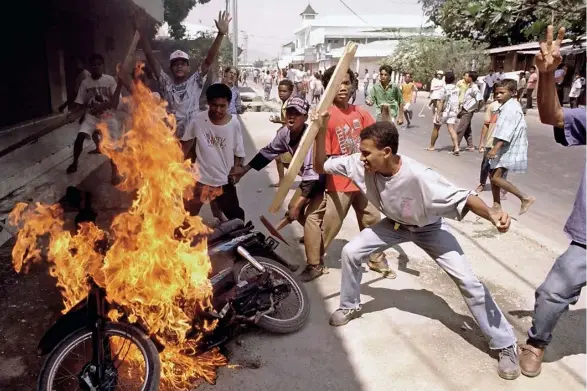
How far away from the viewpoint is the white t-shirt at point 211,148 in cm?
492

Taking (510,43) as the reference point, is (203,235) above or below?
below

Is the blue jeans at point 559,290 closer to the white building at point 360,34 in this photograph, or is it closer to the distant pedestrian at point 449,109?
the distant pedestrian at point 449,109

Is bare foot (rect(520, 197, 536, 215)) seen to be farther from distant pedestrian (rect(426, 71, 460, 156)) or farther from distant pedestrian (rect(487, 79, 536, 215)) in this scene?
distant pedestrian (rect(426, 71, 460, 156))

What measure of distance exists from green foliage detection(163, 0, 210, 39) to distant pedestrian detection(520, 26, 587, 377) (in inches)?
1160

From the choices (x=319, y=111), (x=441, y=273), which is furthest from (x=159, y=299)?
(x=441, y=273)

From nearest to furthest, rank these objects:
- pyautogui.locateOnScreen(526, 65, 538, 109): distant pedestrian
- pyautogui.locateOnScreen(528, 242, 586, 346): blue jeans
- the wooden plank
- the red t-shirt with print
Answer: pyautogui.locateOnScreen(528, 242, 586, 346): blue jeans
the wooden plank
the red t-shirt with print
pyautogui.locateOnScreen(526, 65, 538, 109): distant pedestrian

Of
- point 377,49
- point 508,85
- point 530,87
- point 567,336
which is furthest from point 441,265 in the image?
point 377,49

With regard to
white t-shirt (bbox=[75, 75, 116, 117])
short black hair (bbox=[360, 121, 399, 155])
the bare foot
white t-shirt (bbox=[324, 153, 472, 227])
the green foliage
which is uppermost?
the green foliage

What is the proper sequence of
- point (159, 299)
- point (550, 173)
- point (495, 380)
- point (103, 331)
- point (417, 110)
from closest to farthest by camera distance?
point (103, 331), point (159, 299), point (495, 380), point (550, 173), point (417, 110)

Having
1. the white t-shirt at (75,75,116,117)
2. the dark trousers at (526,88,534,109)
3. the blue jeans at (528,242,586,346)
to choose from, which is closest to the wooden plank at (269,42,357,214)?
the blue jeans at (528,242,586,346)

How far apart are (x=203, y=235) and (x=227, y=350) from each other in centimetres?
85

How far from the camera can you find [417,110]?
2247 centimetres

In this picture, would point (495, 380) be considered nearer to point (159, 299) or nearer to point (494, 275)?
point (494, 275)

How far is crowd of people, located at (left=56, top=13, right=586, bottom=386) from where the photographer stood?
120 inches
